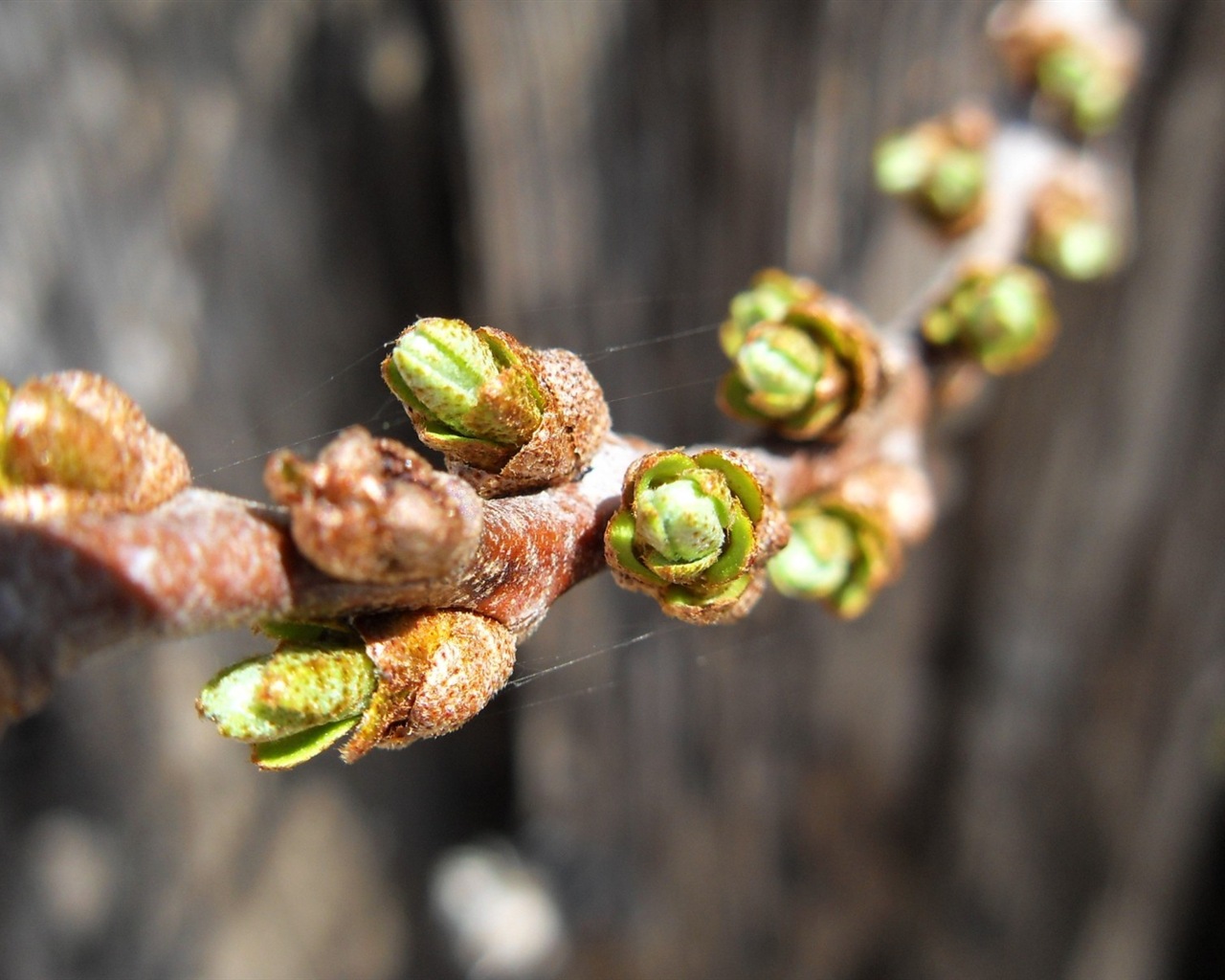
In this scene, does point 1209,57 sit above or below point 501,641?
above

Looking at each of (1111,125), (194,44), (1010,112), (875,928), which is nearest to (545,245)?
(194,44)

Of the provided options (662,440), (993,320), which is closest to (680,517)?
(993,320)

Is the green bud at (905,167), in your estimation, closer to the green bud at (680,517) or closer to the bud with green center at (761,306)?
the bud with green center at (761,306)

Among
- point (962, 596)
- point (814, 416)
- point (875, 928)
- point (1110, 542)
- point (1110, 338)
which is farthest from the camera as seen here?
point (875, 928)

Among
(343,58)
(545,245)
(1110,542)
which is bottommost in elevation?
(1110,542)

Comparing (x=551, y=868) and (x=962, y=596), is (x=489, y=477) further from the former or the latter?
(x=551, y=868)

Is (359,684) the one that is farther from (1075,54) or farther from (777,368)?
(1075,54)
